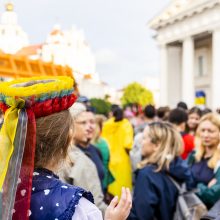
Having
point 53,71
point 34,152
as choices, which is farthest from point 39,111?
point 53,71

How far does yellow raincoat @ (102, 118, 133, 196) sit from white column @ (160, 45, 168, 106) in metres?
38.9

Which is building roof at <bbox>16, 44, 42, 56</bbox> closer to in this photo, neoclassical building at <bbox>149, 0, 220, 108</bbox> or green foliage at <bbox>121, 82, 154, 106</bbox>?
green foliage at <bbox>121, 82, 154, 106</bbox>

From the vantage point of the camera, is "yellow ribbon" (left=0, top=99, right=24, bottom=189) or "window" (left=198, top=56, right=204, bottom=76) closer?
"yellow ribbon" (left=0, top=99, right=24, bottom=189)

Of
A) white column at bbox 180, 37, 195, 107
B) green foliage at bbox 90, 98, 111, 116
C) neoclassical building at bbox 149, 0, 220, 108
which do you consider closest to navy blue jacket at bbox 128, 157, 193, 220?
green foliage at bbox 90, 98, 111, 116

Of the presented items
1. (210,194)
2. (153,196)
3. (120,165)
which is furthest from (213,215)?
(120,165)

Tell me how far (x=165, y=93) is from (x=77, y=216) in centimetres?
4451

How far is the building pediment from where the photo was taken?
130 feet

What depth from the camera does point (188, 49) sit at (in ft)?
141

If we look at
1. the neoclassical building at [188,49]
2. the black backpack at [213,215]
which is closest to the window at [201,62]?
the neoclassical building at [188,49]

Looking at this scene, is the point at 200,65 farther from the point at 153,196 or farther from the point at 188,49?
the point at 153,196

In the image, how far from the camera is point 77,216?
1.82 m

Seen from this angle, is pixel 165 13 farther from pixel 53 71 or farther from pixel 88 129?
pixel 88 129

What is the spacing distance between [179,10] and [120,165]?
128 ft

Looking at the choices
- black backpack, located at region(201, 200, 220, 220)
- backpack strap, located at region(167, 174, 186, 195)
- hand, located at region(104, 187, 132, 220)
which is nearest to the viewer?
hand, located at region(104, 187, 132, 220)
